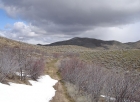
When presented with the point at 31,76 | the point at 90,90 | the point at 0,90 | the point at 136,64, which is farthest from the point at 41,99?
the point at 136,64

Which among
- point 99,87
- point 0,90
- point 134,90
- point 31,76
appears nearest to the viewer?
point 0,90

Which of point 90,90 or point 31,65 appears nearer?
point 90,90

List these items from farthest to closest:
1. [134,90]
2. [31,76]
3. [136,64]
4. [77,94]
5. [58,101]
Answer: [136,64] < [31,76] < [77,94] < [58,101] < [134,90]

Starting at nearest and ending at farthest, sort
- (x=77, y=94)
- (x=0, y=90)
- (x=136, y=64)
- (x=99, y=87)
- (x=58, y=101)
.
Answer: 1. (x=0, y=90)
2. (x=58, y=101)
3. (x=99, y=87)
4. (x=77, y=94)
5. (x=136, y=64)

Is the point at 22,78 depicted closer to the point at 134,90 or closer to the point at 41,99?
the point at 41,99

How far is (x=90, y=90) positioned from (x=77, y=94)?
200cm

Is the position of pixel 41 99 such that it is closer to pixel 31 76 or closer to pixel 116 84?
pixel 116 84

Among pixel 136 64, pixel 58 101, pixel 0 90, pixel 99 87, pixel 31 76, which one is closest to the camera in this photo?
pixel 0 90

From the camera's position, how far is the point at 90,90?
21.1 m

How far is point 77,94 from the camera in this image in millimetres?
22438

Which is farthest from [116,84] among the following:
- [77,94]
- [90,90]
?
[77,94]

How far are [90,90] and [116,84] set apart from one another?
4.62 metres

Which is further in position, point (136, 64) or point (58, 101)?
point (136, 64)

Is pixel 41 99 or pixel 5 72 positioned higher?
pixel 5 72
